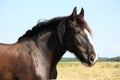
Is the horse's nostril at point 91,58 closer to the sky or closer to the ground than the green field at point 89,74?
closer to the sky

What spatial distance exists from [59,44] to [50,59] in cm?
43

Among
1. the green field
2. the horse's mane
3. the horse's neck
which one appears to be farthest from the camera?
the green field

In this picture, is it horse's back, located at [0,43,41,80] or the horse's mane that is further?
the horse's mane

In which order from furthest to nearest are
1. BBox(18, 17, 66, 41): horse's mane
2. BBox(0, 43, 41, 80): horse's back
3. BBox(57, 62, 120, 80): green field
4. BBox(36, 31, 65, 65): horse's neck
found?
1. BBox(57, 62, 120, 80): green field
2. BBox(18, 17, 66, 41): horse's mane
3. BBox(36, 31, 65, 65): horse's neck
4. BBox(0, 43, 41, 80): horse's back

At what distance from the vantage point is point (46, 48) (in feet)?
23.9

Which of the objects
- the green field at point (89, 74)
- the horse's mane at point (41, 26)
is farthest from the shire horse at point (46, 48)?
the green field at point (89, 74)

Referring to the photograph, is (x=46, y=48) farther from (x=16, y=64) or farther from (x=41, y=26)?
(x=16, y=64)

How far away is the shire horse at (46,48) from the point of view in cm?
679

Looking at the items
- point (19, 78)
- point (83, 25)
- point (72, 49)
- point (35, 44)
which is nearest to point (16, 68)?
point (19, 78)

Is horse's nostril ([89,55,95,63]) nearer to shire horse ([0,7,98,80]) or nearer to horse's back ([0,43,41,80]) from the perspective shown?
shire horse ([0,7,98,80])

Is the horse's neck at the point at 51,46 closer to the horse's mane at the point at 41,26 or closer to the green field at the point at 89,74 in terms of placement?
the horse's mane at the point at 41,26

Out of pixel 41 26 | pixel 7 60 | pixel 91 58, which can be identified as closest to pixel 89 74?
pixel 41 26

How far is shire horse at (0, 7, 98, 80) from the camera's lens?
679 centimetres

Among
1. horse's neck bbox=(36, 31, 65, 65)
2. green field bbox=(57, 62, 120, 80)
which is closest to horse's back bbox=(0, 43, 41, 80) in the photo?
horse's neck bbox=(36, 31, 65, 65)
